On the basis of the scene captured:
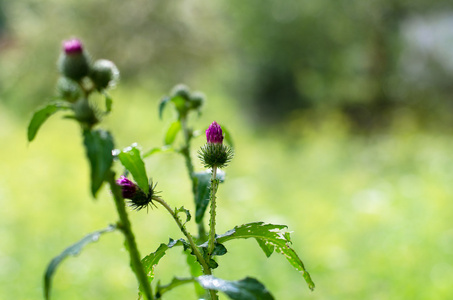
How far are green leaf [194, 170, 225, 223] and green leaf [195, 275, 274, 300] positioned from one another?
10.5 inches

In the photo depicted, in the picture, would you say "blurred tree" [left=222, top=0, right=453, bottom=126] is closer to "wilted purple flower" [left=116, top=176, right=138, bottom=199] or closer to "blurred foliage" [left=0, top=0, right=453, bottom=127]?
"blurred foliage" [left=0, top=0, right=453, bottom=127]

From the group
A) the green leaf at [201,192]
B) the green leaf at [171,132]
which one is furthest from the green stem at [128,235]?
the green leaf at [171,132]

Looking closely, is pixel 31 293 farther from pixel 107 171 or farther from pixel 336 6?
pixel 336 6

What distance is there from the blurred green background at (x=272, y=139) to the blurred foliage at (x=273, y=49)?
0.03 m

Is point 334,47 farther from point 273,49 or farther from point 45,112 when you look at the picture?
point 45,112

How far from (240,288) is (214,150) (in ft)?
0.83

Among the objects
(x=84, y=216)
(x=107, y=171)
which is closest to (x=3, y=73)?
(x=84, y=216)

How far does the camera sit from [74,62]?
69 centimetres

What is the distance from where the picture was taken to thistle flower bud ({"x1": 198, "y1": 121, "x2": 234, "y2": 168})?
0.84 metres

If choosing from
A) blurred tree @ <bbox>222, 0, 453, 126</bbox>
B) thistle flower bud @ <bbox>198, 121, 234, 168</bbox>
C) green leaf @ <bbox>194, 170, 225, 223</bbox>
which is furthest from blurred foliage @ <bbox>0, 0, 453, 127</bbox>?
thistle flower bud @ <bbox>198, 121, 234, 168</bbox>

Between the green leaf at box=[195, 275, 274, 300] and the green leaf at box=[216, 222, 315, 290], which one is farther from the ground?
the green leaf at box=[216, 222, 315, 290]

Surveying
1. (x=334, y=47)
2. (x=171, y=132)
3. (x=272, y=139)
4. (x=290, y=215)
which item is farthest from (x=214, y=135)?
(x=334, y=47)

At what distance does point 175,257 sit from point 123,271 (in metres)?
0.35

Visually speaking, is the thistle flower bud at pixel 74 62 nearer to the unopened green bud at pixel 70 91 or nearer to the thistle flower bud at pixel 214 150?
the unopened green bud at pixel 70 91
